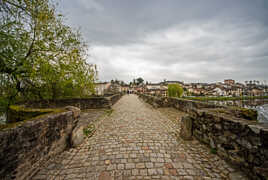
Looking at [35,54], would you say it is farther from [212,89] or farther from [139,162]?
[212,89]

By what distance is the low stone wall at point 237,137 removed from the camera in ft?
6.18

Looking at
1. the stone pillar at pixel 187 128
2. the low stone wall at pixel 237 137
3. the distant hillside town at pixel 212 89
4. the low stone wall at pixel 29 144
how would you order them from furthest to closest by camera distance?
the distant hillside town at pixel 212 89, the stone pillar at pixel 187 128, the low stone wall at pixel 237 137, the low stone wall at pixel 29 144

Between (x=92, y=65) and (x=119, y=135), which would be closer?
(x=119, y=135)

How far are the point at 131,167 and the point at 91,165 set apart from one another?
3.29 ft

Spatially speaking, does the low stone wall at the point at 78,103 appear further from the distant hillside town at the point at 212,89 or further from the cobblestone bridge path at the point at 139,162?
the cobblestone bridge path at the point at 139,162

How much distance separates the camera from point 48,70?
6.29 m

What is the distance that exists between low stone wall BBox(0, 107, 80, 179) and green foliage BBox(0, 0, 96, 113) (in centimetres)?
458

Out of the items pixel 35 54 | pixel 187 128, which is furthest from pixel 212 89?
pixel 35 54

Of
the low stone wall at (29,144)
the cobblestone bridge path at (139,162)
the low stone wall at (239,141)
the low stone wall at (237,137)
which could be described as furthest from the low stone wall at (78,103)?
the low stone wall at (239,141)

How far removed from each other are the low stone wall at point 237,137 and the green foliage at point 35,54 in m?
8.15

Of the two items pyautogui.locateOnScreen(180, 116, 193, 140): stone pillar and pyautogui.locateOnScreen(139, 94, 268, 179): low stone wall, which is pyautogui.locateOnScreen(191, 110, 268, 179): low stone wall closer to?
pyautogui.locateOnScreen(139, 94, 268, 179): low stone wall

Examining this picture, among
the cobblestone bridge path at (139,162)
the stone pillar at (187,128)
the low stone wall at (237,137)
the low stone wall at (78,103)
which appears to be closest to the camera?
the low stone wall at (237,137)

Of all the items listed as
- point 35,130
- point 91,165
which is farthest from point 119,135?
point 35,130

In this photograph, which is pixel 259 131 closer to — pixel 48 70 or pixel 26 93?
pixel 48 70
